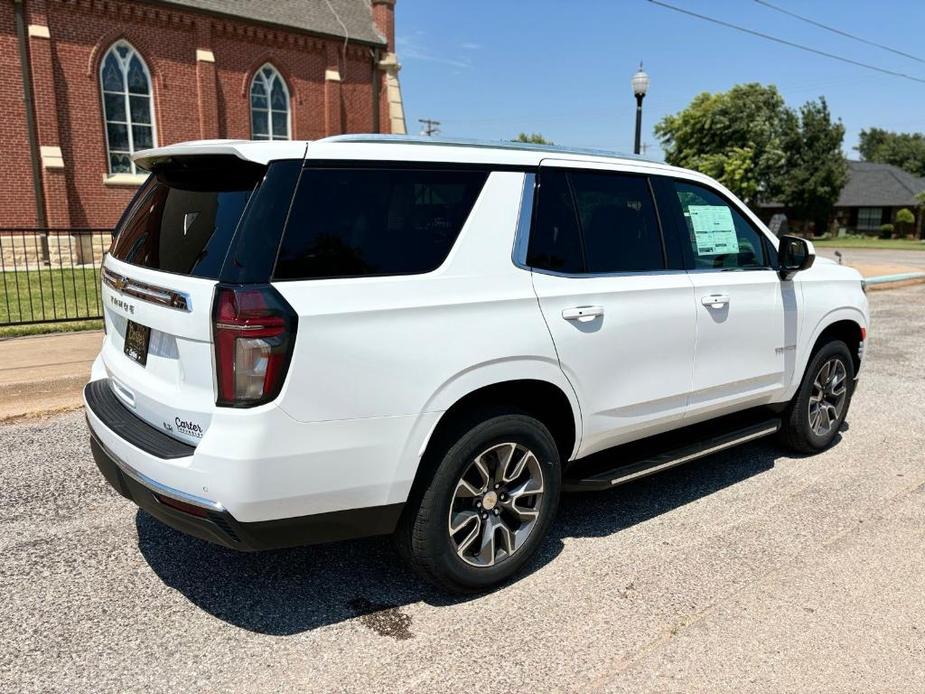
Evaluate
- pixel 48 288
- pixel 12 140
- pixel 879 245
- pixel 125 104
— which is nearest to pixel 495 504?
pixel 48 288

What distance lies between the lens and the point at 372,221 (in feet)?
9.37

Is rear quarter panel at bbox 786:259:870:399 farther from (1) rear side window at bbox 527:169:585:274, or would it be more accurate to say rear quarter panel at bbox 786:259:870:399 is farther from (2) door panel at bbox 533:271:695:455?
(1) rear side window at bbox 527:169:585:274

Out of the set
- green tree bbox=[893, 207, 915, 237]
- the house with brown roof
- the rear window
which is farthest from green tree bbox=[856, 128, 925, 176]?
the rear window

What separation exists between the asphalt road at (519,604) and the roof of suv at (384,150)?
1927 mm

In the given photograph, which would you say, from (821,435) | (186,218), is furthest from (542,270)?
(821,435)

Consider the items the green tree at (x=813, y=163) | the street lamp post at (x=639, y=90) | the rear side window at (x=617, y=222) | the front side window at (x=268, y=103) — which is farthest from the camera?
the green tree at (x=813, y=163)

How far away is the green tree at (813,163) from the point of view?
51.8 m

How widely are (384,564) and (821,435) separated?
11.3ft

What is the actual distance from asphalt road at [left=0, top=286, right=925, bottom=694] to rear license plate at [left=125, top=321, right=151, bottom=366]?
1078mm

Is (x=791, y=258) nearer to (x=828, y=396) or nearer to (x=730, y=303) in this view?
(x=730, y=303)

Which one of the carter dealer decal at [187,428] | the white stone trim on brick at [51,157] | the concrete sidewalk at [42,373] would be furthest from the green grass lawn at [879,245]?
the carter dealer decal at [187,428]

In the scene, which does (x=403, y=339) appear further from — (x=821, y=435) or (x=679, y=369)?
(x=821, y=435)

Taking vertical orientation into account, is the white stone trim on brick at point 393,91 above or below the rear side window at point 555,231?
above

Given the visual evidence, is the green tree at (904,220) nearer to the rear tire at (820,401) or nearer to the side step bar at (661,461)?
the rear tire at (820,401)
